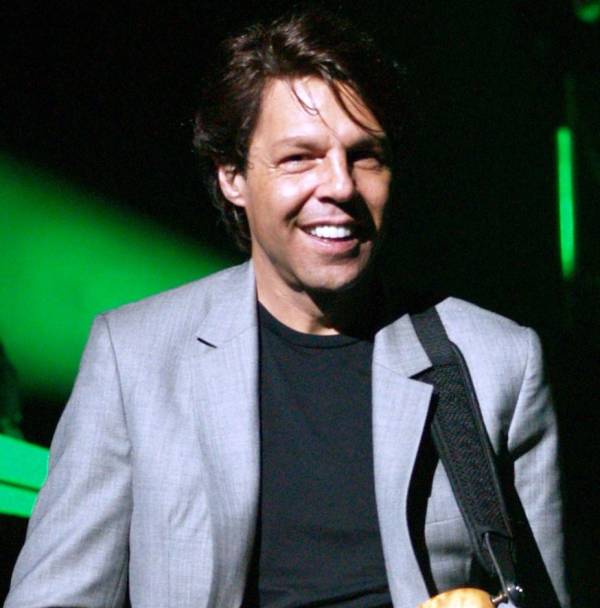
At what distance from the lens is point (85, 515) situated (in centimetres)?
208

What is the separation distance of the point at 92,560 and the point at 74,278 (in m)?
0.77

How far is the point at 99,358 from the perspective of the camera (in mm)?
2178

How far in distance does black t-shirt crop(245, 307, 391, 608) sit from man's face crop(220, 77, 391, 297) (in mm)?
177

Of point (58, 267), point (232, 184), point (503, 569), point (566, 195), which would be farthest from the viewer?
point (566, 195)

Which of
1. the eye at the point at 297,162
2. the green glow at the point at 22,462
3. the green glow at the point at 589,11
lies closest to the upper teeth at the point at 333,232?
the eye at the point at 297,162

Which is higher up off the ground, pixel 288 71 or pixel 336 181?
pixel 288 71

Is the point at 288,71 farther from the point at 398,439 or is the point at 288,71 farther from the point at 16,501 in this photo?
the point at 16,501

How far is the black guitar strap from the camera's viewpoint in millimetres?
2041

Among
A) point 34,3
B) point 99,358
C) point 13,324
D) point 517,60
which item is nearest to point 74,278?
point 13,324

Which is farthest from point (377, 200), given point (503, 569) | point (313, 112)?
point (503, 569)

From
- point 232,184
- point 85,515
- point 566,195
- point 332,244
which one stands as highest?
point 566,195

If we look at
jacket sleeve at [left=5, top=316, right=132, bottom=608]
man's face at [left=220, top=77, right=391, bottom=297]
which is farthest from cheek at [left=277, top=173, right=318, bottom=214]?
jacket sleeve at [left=5, top=316, right=132, bottom=608]

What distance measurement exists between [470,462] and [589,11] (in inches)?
74.4

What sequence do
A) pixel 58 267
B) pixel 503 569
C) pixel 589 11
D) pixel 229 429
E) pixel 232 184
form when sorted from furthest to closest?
pixel 589 11
pixel 58 267
pixel 232 184
pixel 229 429
pixel 503 569
